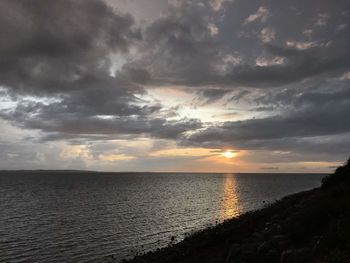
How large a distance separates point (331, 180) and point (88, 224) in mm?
37171

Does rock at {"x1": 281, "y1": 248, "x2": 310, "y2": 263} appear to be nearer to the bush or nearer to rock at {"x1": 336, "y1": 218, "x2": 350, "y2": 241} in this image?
rock at {"x1": 336, "y1": 218, "x2": 350, "y2": 241}

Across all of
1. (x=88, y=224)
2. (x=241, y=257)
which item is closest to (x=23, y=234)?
(x=88, y=224)

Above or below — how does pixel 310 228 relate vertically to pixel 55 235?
above

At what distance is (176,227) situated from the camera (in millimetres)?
53875

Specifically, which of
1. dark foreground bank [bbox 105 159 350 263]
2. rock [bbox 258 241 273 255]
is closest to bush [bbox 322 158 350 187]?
dark foreground bank [bbox 105 159 350 263]

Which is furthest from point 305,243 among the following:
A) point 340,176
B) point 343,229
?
point 340,176

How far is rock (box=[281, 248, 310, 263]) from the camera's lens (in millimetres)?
14889

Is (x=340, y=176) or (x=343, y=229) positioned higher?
(x=340, y=176)

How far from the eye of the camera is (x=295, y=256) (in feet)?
50.4

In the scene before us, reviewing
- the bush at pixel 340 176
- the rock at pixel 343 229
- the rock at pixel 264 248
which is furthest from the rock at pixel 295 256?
the bush at pixel 340 176

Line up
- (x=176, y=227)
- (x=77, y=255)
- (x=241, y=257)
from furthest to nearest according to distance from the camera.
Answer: (x=176, y=227) < (x=77, y=255) < (x=241, y=257)

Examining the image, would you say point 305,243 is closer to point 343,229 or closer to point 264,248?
point 264,248

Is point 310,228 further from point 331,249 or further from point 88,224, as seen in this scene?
point 88,224

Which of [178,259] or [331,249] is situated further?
[178,259]
